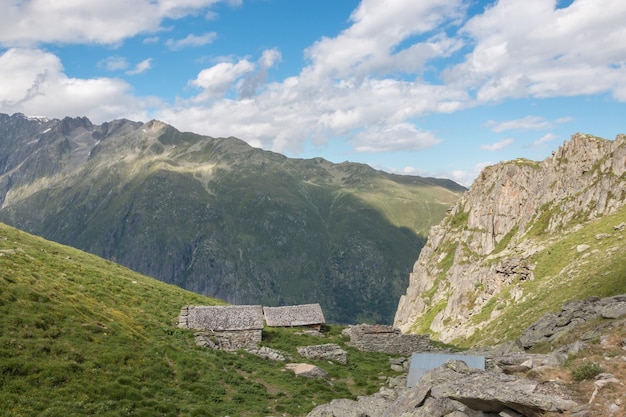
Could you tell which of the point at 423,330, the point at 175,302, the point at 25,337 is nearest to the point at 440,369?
the point at 25,337

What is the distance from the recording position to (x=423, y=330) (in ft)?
324

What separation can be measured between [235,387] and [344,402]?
1118 cm

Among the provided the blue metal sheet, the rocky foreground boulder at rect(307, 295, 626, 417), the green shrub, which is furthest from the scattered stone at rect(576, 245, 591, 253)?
the green shrub

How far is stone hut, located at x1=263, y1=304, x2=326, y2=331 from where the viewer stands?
57906 millimetres

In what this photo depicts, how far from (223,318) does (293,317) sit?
1361cm

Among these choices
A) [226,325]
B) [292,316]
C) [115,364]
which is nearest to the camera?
[115,364]

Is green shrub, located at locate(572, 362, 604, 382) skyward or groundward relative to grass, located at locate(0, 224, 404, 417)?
skyward

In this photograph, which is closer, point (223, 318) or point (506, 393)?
point (506, 393)

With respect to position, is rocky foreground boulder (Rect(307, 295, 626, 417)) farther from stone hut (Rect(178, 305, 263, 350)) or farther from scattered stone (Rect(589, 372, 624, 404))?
stone hut (Rect(178, 305, 263, 350))

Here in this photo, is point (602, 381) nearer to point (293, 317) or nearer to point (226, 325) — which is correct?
point (226, 325)

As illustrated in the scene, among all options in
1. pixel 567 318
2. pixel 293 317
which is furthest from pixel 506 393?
pixel 293 317

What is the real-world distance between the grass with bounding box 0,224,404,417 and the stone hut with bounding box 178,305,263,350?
1785 millimetres

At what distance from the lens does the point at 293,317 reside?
5922cm

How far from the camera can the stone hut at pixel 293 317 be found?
5791cm
